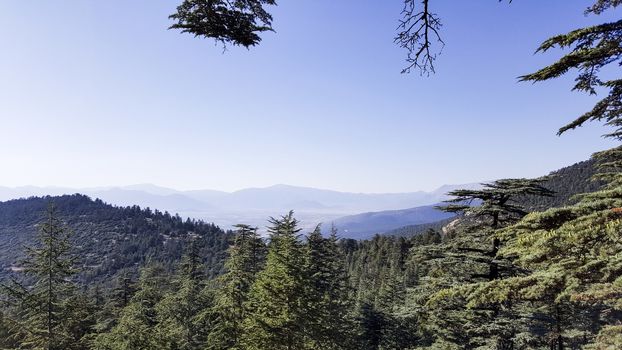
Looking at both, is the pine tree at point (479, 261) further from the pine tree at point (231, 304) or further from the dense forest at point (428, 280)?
the pine tree at point (231, 304)

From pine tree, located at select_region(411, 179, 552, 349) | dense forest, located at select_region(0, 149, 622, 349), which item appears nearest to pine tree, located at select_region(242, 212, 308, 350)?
dense forest, located at select_region(0, 149, 622, 349)

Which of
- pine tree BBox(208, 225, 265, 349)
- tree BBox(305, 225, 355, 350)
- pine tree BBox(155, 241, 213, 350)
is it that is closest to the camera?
tree BBox(305, 225, 355, 350)

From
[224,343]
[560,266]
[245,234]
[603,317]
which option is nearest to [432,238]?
[603,317]

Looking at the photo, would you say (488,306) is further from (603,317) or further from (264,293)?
(603,317)

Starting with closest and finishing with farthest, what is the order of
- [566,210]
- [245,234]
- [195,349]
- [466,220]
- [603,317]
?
[566,210] < [466,220] < [195,349] < [245,234] < [603,317]

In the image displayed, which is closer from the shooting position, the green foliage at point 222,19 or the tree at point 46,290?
the green foliage at point 222,19

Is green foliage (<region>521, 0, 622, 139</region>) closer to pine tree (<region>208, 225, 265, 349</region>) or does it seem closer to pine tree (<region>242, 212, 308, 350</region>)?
pine tree (<region>242, 212, 308, 350</region>)

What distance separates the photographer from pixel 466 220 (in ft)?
51.0

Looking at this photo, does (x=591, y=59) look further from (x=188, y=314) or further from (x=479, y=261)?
(x=188, y=314)

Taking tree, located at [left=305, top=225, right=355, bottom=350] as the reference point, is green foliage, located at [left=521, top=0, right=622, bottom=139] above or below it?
above

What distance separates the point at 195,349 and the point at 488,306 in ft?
68.7

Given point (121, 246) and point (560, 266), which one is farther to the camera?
point (121, 246)

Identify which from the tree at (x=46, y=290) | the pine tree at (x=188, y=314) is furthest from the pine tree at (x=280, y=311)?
the tree at (x=46, y=290)

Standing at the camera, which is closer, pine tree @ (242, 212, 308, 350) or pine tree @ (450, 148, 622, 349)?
pine tree @ (450, 148, 622, 349)
